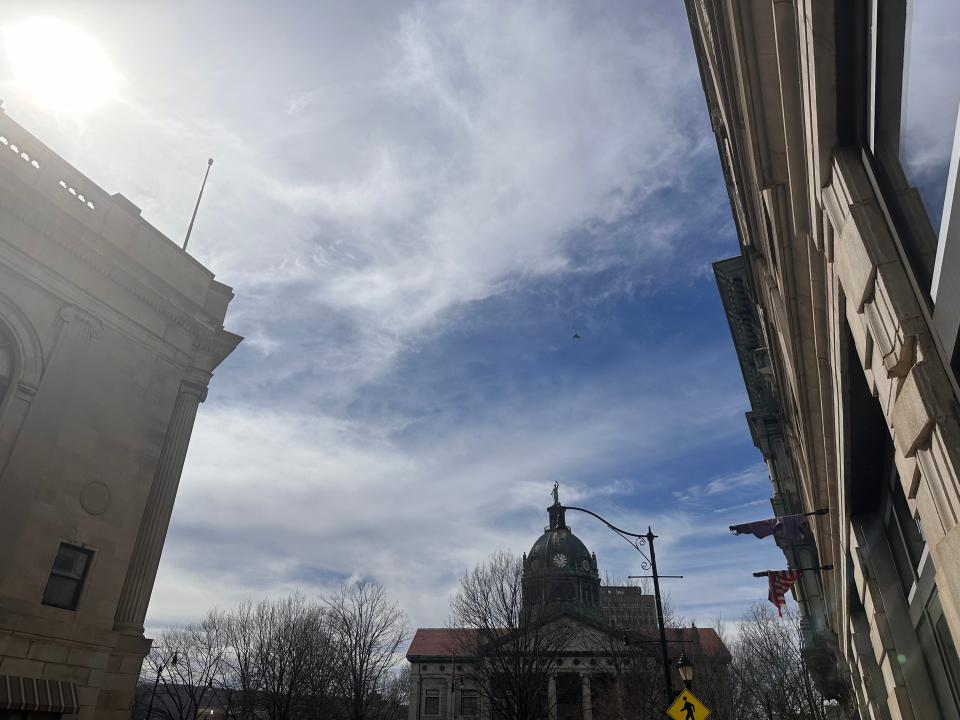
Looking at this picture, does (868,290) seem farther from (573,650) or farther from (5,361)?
(573,650)

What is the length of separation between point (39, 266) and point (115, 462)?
543 cm

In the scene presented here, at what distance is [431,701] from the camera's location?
77125mm

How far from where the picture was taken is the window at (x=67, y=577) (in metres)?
15.1

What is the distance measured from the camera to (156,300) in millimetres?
19219

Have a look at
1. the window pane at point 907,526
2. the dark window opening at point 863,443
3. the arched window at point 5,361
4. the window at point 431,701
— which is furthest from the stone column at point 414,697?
the window pane at point 907,526

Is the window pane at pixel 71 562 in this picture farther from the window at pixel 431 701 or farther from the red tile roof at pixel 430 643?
the window at pixel 431 701

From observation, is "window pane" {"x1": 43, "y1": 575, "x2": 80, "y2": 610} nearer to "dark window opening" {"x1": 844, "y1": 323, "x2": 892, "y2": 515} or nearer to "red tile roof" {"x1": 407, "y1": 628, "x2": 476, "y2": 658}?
"dark window opening" {"x1": 844, "y1": 323, "x2": 892, "y2": 515}

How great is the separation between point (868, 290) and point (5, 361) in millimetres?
18019

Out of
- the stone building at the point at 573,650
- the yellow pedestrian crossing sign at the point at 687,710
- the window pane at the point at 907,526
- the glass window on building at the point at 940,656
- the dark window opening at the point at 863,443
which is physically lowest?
the yellow pedestrian crossing sign at the point at 687,710

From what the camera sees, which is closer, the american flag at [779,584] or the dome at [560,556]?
the american flag at [779,584]

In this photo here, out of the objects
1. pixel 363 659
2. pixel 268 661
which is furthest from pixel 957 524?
pixel 268 661

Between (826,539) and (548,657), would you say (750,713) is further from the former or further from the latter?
(826,539)

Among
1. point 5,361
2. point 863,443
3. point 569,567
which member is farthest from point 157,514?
point 569,567

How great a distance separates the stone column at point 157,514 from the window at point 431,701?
68918 millimetres
